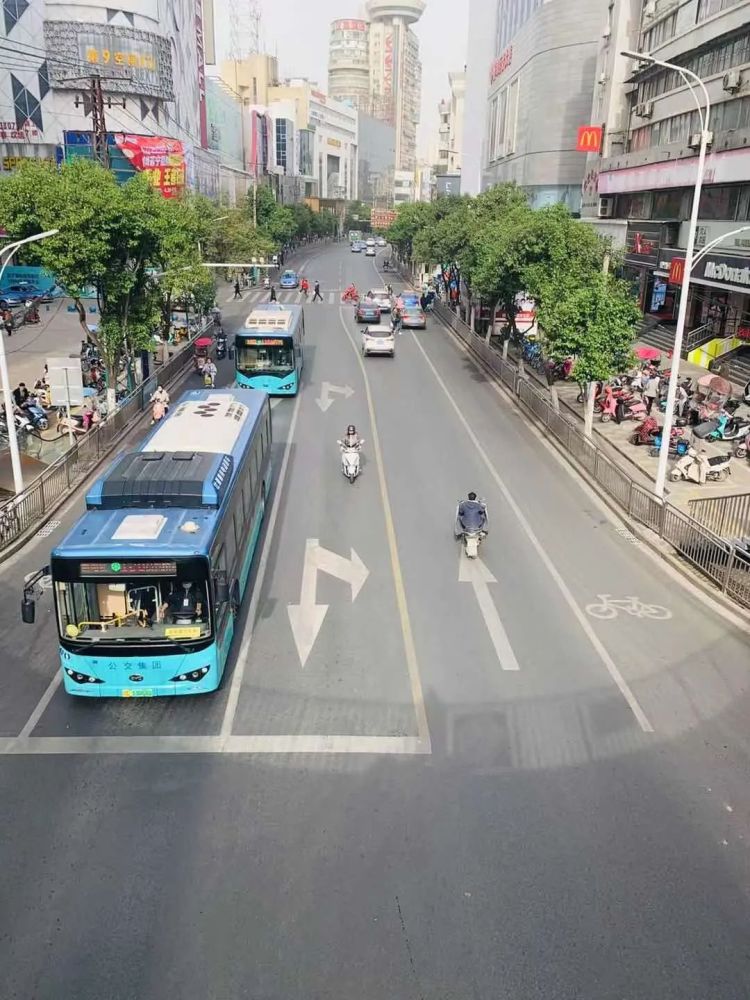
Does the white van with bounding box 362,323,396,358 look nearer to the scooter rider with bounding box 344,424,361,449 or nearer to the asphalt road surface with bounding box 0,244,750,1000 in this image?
the scooter rider with bounding box 344,424,361,449

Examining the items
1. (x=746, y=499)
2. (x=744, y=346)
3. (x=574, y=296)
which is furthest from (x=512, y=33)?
(x=746, y=499)

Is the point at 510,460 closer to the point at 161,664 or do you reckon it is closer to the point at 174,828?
the point at 161,664

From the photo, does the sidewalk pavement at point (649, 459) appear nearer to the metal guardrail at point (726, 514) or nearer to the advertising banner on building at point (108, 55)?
the metal guardrail at point (726, 514)

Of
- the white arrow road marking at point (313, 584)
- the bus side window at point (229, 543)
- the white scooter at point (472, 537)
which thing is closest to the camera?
the bus side window at point (229, 543)

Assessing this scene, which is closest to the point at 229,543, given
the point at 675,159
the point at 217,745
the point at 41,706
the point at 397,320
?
the point at 217,745

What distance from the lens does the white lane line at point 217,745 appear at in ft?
35.2

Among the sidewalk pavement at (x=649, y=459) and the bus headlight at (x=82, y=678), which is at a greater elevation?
the bus headlight at (x=82, y=678)

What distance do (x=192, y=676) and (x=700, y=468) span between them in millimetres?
16205

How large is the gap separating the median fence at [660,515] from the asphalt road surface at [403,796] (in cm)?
80

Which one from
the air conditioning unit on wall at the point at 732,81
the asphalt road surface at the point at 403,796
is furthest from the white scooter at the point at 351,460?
the air conditioning unit on wall at the point at 732,81

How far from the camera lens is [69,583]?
10.4 m

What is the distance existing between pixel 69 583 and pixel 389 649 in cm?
545

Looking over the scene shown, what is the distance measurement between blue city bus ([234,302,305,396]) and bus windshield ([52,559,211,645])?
787 inches

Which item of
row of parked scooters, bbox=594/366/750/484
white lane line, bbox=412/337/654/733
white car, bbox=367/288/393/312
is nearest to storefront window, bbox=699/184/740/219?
row of parked scooters, bbox=594/366/750/484
